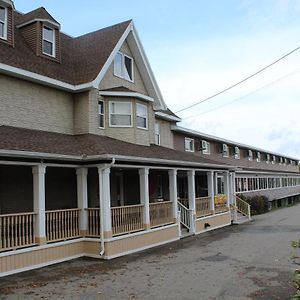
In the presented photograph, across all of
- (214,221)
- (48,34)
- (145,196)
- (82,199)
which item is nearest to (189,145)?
(214,221)

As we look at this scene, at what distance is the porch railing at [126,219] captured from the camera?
1567cm

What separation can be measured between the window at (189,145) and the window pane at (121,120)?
36.4 ft

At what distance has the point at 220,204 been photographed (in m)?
25.8

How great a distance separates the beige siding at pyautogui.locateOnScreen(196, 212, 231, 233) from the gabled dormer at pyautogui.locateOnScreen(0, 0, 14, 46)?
12650 millimetres

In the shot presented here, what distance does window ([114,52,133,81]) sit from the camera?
20.7m

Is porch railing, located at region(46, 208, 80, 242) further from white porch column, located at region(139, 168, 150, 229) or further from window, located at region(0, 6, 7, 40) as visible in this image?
window, located at region(0, 6, 7, 40)

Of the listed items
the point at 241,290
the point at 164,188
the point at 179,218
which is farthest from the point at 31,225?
the point at 164,188

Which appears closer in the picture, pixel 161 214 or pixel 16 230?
pixel 16 230

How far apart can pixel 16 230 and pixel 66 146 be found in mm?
3824

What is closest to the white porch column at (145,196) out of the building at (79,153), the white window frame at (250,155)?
the building at (79,153)

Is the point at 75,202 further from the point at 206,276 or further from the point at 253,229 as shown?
the point at 253,229

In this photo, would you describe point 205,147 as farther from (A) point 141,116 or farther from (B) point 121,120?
(B) point 121,120

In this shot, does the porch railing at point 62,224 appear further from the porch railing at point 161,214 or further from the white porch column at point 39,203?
the porch railing at point 161,214

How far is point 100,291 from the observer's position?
32.5 feet
